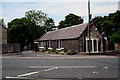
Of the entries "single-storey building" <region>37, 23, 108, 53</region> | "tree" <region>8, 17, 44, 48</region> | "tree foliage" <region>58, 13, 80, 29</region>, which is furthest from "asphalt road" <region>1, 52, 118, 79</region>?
"tree foliage" <region>58, 13, 80, 29</region>

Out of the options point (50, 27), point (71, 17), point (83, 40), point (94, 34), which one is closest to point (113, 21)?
point (94, 34)

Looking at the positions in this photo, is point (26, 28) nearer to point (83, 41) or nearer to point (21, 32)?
point (21, 32)

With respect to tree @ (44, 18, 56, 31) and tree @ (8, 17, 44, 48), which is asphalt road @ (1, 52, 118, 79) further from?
tree @ (44, 18, 56, 31)

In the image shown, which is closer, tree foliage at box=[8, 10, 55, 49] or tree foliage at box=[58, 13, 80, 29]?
tree foliage at box=[8, 10, 55, 49]

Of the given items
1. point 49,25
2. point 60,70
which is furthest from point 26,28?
point 60,70

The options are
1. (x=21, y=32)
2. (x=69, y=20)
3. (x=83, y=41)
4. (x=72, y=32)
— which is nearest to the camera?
(x=83, y=41)

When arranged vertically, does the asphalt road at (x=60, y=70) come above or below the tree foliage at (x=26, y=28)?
below

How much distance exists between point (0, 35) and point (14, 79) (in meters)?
27.1

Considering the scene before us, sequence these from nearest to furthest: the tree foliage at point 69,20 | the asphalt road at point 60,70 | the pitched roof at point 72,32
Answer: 1. the asphalt road at point 60,70
2. the pitched roof at point 72,32
3. the tree foliage at point 69,20

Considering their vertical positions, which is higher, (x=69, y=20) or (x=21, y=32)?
(x=69, y=20)

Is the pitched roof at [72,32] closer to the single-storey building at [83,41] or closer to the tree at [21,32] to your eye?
the single-storey building at [83,41]

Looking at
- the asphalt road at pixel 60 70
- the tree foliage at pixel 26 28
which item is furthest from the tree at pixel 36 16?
the asphalt road at pixel 60 70

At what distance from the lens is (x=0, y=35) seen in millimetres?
31703

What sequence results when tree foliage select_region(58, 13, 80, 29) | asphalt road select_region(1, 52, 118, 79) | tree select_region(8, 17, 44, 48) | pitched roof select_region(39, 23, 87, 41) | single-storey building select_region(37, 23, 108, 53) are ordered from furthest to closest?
tree foliage select_region(58, 13, 80, 29)
tree select_region(8, 17, 44, 48)
pitched roof select_region(39, 23, 87, 41)
single-storey building select_region(37, 23, 108, 53)
asphalt road select_region(1, 52, 118, 79)
